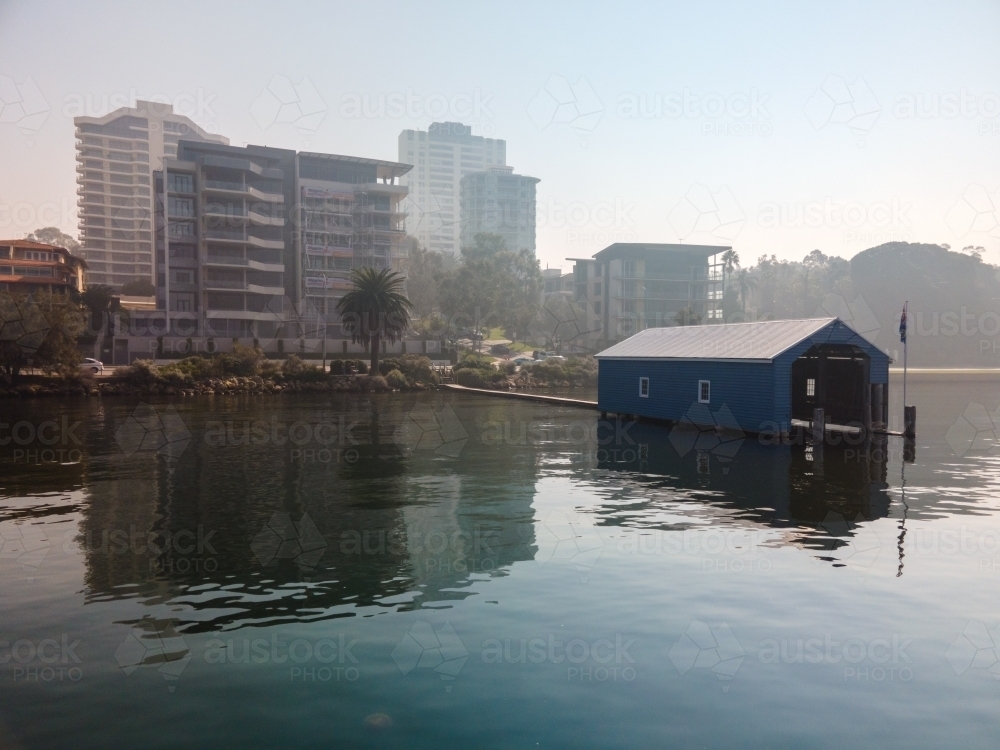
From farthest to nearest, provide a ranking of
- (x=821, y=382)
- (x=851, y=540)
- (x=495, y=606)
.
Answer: (x=821, y=382) < (x=851, y=540) < (x=495, y=606)

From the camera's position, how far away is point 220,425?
4153 centimetres

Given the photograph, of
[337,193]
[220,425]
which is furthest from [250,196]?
[220,425]

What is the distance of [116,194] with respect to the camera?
17938 cm

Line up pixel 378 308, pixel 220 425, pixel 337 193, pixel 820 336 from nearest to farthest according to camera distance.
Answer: pixel 820 336 < pixel 220 425 < pixel 378 308 < pixel 337 193

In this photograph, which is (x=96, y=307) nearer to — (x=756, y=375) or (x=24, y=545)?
(x=756, y=375)

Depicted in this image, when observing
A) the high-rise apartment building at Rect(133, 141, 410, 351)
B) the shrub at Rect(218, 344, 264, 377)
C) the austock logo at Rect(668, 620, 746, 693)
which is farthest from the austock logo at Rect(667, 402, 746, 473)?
the high-rise apartment building at Rect(133, 141, 410, 351)

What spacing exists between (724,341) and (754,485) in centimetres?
1520

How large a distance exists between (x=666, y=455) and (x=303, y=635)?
22.1 metres

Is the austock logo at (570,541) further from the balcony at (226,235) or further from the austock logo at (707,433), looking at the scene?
the balcony at (226,235)

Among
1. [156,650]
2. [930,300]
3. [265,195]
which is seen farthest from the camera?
[930,300]

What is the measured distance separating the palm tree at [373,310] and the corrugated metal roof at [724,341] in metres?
34.6

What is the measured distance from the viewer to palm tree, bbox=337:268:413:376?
75.9 metres

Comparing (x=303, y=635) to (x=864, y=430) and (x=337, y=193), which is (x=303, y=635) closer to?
(x=864, y=430)

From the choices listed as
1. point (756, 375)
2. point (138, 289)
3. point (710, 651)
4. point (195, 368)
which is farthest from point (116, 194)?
point (710, 651)
